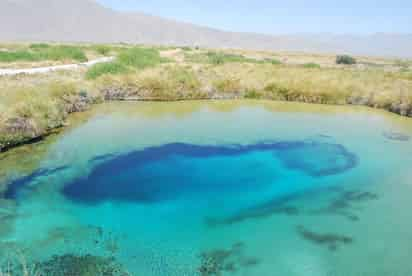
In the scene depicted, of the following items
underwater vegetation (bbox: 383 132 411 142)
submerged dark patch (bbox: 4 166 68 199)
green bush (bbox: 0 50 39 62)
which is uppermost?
green bush (bbox: 0 50 39 62)

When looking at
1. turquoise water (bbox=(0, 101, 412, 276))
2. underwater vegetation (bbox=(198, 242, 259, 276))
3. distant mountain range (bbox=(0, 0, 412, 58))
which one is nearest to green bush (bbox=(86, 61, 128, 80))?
turquoise water (bbox=(0, 101, 412, 276))

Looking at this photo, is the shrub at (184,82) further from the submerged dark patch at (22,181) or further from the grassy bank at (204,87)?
the submerged dark patch at (22,181)

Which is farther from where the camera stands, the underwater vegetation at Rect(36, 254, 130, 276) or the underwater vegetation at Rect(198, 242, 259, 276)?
the underwater vegetation at Rect(198, 242, 259, 276)

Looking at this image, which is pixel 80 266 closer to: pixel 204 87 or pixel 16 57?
pixel 204 87

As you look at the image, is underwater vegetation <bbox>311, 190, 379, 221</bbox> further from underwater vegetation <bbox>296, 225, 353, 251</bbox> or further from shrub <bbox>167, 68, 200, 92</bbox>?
shrub <bbox>167, 68, 200, 92</bbox>

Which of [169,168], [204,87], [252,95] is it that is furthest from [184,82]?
[169,168]

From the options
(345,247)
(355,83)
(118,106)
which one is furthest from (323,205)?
(355,83)
